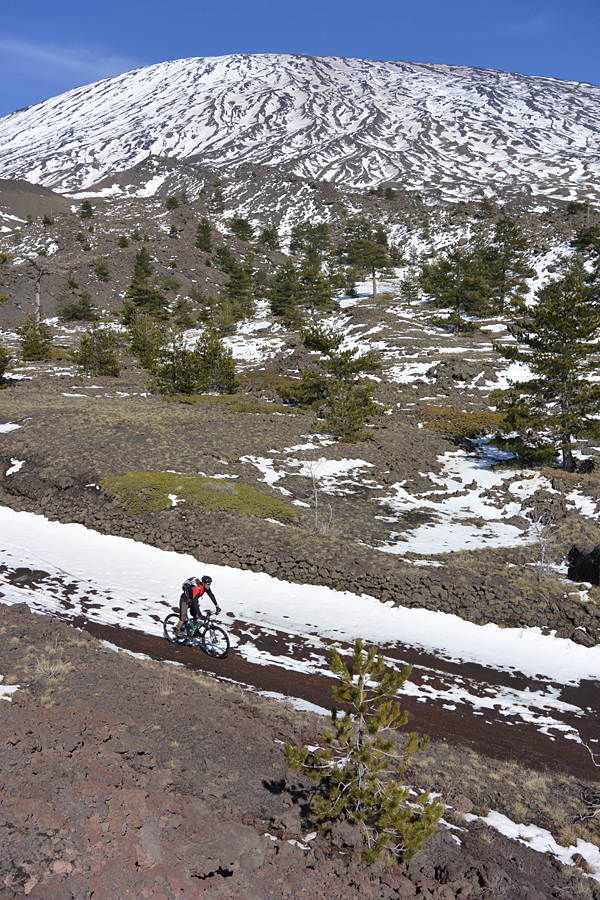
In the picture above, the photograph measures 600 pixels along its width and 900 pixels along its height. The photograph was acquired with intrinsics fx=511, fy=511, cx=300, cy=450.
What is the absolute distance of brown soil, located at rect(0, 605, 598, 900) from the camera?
14.1ft

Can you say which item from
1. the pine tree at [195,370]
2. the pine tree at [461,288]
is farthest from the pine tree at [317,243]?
the pine tree at [195,370]

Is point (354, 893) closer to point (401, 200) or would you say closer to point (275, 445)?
point (275, 445)

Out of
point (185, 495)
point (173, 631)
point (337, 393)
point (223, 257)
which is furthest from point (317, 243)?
point (173, 631)

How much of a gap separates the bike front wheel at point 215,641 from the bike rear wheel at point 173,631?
1.53 ft

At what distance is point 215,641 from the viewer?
10.6m

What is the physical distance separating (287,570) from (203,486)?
507 cm

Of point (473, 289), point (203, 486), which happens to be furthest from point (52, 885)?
point (473, 289)

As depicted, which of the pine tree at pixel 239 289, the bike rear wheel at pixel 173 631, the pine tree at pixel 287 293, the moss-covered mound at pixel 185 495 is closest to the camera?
the bike rear wheel at pixel 173 631

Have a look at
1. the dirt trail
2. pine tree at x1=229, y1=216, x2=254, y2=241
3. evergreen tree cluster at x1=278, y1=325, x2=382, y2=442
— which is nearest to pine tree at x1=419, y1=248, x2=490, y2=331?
evergreen tree cluster at x1=278, y1=325, x2=382, y2=442

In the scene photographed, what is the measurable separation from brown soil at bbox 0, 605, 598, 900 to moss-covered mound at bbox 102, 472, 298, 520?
8888 mm

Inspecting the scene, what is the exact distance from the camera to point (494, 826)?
19.9 ft

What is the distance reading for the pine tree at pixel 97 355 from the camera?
129 ft

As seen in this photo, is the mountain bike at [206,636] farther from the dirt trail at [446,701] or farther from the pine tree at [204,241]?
the pine tree at [204,241]

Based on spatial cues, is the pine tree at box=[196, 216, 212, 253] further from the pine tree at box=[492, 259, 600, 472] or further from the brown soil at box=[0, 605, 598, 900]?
the brown soil at box=[0, 605, 598, 900]
